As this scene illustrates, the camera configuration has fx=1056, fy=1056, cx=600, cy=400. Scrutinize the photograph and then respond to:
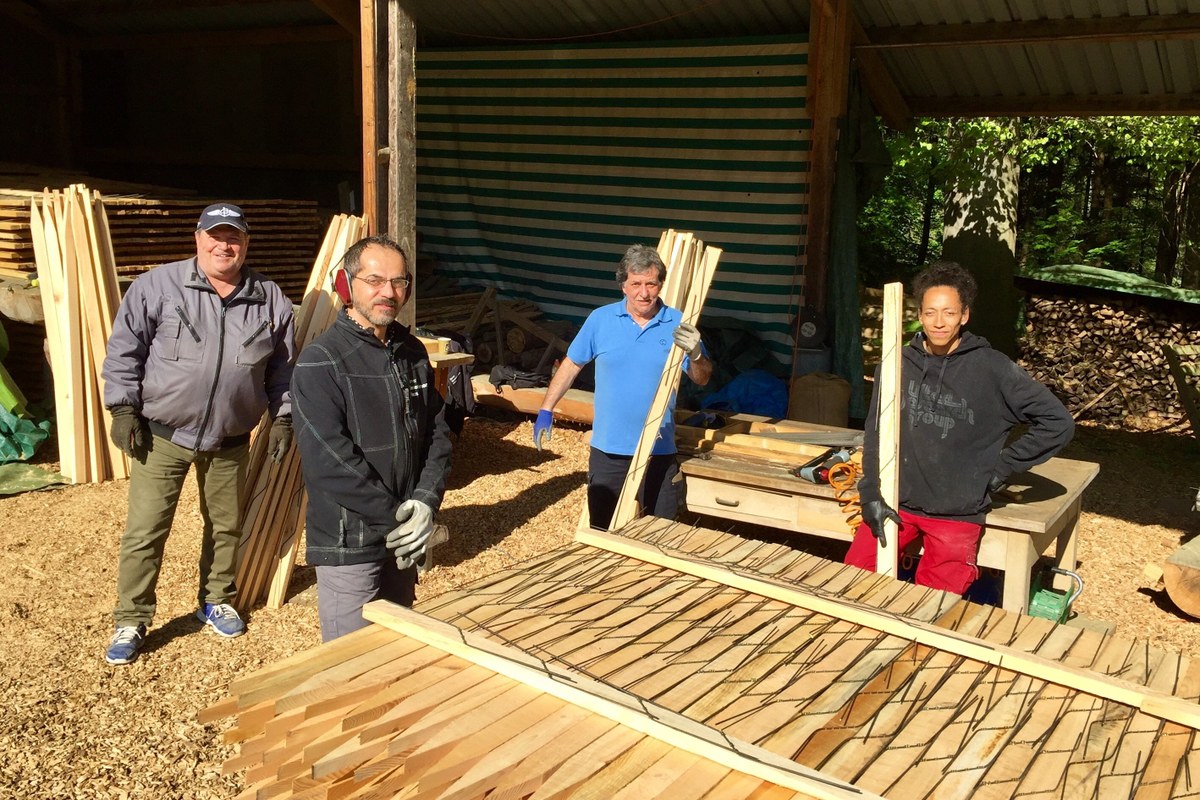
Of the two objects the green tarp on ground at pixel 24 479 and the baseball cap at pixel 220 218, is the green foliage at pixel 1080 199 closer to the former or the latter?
the green tarp on ground at pixel 24 479

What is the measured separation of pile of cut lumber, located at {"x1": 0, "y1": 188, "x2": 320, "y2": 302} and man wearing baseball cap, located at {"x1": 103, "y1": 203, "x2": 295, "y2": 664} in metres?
3.35

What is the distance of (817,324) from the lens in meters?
9.23

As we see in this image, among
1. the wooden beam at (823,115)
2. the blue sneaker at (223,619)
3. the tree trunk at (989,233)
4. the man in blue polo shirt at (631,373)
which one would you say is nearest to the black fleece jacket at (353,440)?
the man in blue polo shirt at (631,373)

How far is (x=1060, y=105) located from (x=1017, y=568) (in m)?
6.55

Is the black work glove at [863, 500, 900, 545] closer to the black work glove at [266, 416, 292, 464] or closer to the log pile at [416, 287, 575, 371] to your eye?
the black work glove at [266, 416, 292, 464]

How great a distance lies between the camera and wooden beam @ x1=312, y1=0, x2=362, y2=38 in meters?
9.00

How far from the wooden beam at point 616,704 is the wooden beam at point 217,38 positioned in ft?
33.9

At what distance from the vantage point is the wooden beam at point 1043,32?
7.72 meters

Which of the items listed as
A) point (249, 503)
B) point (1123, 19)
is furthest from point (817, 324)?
point (249, 503)

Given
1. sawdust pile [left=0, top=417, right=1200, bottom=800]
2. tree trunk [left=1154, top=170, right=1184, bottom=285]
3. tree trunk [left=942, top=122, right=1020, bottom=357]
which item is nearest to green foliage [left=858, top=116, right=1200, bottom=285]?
tree trunk [left=1154, top=170, right=1184, bottom=285]

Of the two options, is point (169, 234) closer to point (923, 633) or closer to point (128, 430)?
point (128, 430)

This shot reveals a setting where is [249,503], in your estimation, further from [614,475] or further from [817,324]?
[817,324]

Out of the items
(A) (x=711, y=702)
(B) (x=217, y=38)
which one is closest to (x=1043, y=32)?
(A) (x=711, y=702)

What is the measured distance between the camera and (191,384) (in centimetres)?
457
